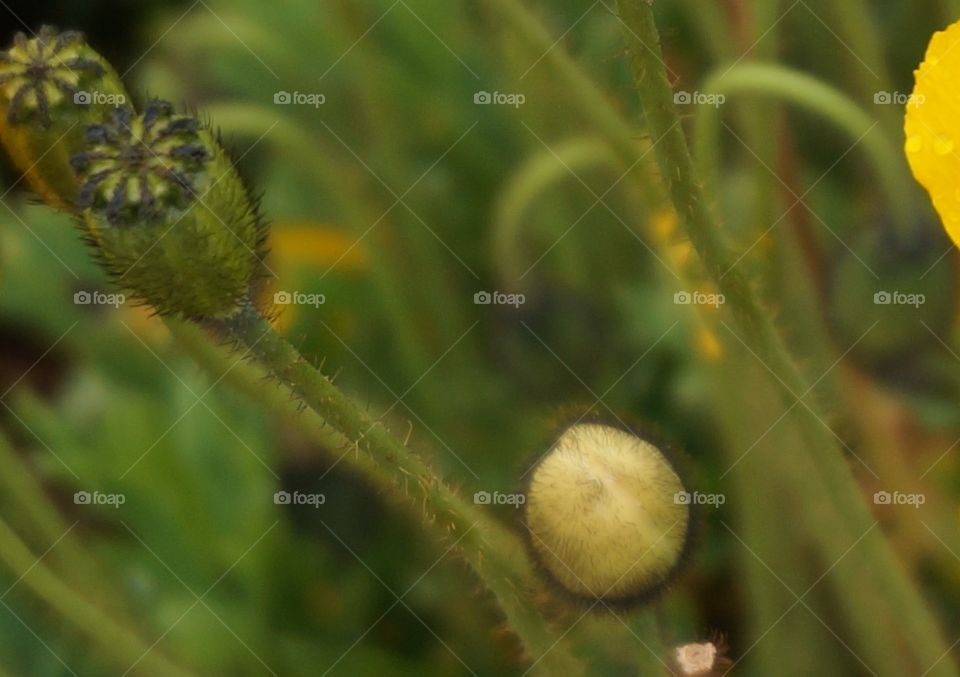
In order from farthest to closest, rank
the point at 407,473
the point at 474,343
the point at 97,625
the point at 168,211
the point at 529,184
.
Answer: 1. the point at 474,343
2. the point at 529,184
3. the point at 97,625
4. the point at 407,473
5. the point at 168,211

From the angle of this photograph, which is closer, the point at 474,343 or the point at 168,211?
the point at 168,211

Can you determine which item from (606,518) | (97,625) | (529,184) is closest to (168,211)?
(606,518)

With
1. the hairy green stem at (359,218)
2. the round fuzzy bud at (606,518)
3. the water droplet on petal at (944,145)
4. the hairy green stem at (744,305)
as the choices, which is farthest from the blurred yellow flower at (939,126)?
the hairy green stem at (359,218)

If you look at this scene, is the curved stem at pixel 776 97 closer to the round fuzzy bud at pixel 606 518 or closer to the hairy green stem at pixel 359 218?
the round fuzzy bud at pixel 606 518

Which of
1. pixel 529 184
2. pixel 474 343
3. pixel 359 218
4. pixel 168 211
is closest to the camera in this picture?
pixel 168 211

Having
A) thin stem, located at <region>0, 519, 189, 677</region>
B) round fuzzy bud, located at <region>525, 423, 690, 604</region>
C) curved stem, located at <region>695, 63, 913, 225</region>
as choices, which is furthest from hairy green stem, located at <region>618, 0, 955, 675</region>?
thin stem, located at <region>0, 519, 189, 677</region>

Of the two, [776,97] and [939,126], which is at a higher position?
[776,97]

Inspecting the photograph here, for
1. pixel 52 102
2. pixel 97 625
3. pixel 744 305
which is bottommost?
pixel 97 625

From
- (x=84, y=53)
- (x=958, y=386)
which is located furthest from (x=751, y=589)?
(x=84, y=53)

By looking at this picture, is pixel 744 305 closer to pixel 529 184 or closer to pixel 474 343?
pixel 529 184
